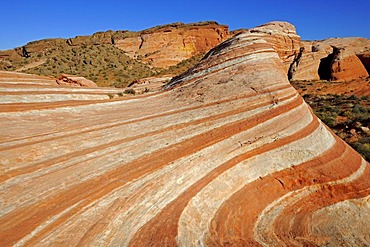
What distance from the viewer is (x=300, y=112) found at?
636cm

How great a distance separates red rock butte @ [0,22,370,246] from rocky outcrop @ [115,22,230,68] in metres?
40.0

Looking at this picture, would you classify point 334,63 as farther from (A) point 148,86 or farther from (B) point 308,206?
(B) point 308,206

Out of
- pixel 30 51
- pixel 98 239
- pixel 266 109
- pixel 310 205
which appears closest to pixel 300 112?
pixel 266 109

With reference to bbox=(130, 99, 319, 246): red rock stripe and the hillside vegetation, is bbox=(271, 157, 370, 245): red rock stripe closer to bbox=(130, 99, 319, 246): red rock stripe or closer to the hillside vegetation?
bbox=(130, 99, 319, 246): red rock stripe

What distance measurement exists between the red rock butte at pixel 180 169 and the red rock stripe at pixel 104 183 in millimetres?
16

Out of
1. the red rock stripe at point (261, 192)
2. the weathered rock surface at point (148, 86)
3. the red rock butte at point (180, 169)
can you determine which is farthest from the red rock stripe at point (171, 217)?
the weathered rock surface at point (148, 86)

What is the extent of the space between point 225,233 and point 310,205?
198 centimetres

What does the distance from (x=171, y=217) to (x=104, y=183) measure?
0.98m

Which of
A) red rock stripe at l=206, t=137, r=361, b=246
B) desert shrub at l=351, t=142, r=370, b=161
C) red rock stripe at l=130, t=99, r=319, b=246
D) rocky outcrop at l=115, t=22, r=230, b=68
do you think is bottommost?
desert shrub at l=351, t=142, r=370, b=161

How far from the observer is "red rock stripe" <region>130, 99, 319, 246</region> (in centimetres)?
314

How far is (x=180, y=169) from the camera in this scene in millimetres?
4340

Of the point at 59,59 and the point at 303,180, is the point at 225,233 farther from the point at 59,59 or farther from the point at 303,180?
the point at 59,59

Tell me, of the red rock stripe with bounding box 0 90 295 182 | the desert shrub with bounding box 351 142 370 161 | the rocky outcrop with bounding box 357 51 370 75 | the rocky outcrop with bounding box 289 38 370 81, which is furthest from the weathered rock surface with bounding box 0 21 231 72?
the red rock stripe with bounding box 0 90 295 182

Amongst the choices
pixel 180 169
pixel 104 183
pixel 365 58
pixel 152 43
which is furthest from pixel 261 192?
pixel 152 43
